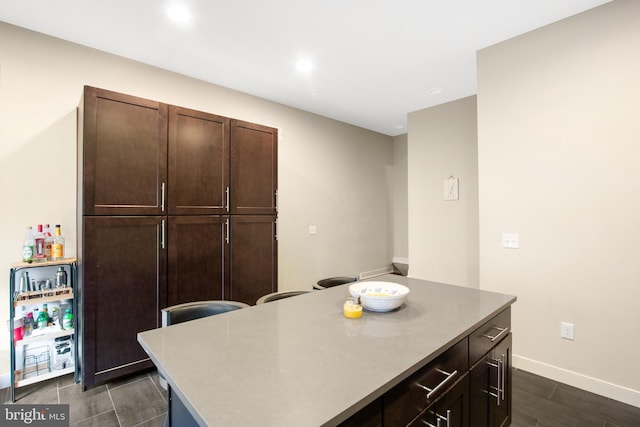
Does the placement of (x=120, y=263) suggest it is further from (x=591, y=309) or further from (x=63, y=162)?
(x=591, y=309)

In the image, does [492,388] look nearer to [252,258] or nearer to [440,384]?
[440,384]

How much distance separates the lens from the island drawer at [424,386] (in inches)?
36.1

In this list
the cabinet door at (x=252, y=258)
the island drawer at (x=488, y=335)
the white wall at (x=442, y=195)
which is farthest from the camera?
the white wall at (x=442, y=195)

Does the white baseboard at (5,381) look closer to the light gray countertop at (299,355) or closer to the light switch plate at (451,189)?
the light gray countertop at (299,355)

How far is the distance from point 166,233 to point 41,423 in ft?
4.64

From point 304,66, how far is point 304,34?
1.84ft

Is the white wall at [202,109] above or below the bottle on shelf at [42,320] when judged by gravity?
above

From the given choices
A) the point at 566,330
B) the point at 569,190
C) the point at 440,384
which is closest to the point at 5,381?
the point at 440,384

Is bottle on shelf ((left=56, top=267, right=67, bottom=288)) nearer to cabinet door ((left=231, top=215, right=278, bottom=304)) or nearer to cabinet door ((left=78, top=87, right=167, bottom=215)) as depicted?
cabinet door ((left=78, top=87, right=167, bottom=215))

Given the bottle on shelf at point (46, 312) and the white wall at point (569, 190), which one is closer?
the white wall at point (569, 190)

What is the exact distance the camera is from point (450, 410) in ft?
3.88

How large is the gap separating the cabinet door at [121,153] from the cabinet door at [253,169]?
0.66 meters

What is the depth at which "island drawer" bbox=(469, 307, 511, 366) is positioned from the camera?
133 centimetres

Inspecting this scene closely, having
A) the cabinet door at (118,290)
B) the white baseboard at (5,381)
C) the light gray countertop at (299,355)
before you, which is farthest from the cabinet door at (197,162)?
the white baseboard at (5,381)
